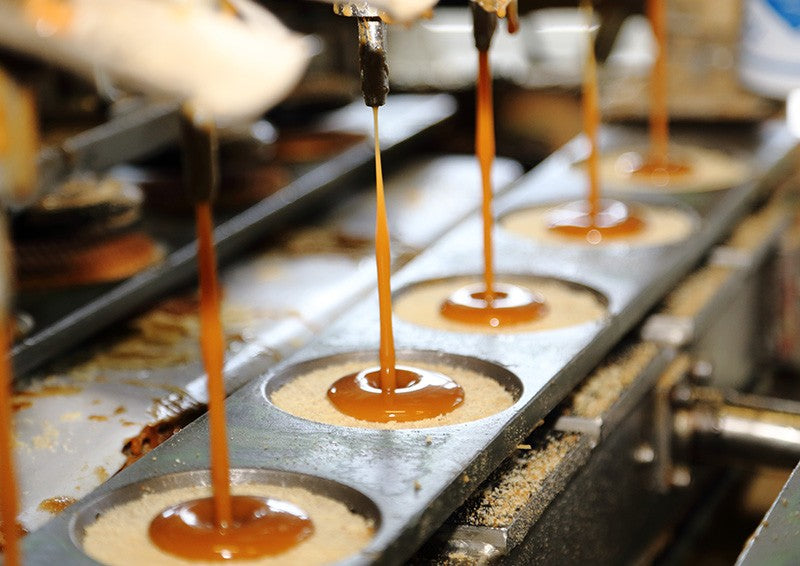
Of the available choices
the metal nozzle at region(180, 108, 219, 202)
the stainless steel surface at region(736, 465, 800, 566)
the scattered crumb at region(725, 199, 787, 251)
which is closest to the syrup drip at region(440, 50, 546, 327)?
the stainless steel surface at region(736, 465, 800, 566)

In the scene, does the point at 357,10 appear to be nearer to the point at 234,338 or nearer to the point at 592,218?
the point at 234,338

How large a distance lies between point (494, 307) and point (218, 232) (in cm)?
87

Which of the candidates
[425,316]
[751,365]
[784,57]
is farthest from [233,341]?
[784,57]

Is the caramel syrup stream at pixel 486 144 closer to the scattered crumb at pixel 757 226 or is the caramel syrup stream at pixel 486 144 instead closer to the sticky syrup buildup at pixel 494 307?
the sticky syrup buildup at pixel 494 307

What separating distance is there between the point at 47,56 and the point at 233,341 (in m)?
1.36

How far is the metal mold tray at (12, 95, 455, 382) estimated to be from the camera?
2.34m

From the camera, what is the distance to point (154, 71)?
47.8 inches

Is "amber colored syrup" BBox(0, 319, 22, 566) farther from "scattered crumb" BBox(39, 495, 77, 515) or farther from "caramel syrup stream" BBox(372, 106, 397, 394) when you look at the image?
"caramel syrup stream" BBox(372, 106, 397, 394)

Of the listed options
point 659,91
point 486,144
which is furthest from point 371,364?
point 659,91

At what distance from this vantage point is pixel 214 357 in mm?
1443

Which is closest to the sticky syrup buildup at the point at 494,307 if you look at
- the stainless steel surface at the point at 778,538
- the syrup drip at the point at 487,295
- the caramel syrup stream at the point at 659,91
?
the syrup drip at the point at 487,295

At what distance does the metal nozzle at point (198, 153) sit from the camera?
1292 mm

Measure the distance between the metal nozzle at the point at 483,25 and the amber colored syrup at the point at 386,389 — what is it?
0.32 m

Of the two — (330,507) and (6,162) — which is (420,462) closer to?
(330,507)
